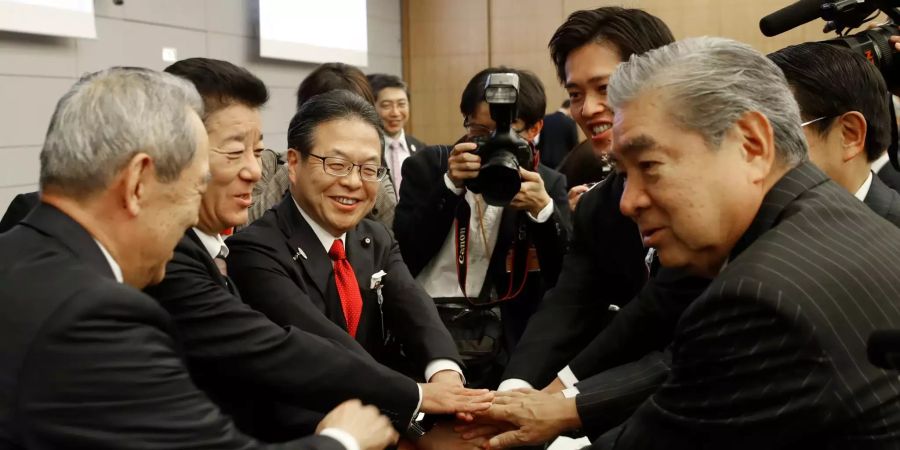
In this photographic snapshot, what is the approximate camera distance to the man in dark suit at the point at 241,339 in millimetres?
1481

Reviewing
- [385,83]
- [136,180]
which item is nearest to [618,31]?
[136,180]

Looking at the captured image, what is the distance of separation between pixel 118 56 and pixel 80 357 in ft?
11.7

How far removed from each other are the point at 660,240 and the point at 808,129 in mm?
731

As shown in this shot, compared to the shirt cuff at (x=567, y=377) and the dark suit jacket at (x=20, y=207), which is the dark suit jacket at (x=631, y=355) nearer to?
the shirt cuff at (x=567, y=377)

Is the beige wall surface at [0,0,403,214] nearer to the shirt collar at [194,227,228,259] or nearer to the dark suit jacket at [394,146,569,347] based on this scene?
the dark suit jacket at [394,146,569,347]

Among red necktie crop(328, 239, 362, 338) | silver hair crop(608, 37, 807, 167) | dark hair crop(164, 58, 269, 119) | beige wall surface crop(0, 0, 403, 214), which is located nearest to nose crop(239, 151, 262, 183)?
dark hair crop(164, 58, 269, 119)

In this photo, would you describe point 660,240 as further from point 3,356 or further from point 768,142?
point 3,356

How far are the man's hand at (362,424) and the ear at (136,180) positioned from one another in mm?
504

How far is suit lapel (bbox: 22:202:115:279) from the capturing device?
113 cm

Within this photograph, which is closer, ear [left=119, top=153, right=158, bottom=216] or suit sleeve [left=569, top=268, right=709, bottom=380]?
ear [left=119, top=153, right=158, bottom=216]

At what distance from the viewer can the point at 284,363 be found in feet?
5.00

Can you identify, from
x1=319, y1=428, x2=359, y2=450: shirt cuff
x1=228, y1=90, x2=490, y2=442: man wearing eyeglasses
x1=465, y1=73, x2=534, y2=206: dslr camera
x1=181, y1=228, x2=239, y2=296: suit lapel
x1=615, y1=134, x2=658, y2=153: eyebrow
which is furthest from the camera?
x1=465, y1=73, x2=534, y2=206: dslr camera

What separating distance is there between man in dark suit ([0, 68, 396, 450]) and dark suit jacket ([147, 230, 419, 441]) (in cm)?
20

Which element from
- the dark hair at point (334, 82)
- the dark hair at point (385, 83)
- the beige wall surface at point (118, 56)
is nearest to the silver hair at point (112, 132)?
the dark hair at point (334, 82)
